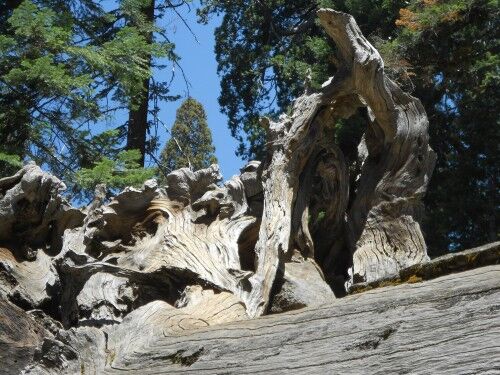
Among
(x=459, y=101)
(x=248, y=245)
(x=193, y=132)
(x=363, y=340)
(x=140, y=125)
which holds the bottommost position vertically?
(x=363, y=340)

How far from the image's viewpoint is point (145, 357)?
3350 millimetres

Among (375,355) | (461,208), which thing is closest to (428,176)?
(375,355)

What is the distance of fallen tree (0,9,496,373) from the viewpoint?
16.3 ft

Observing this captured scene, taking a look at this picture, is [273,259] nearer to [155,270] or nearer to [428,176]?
[155,270]

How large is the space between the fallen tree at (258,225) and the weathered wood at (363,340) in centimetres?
143

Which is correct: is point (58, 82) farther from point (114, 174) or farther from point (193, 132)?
point (193, 132)

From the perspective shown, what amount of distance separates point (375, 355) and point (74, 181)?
970 centimetres

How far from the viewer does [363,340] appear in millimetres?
2771

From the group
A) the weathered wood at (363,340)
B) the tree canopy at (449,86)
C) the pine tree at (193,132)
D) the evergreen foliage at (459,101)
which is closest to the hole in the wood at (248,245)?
the weathered wood at (363,340)

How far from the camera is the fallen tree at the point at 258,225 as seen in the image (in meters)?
4.97

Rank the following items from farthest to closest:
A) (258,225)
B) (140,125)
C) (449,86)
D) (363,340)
→ (140,125), (449,86), (258,225), (363,340)

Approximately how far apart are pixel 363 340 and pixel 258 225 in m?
2.88

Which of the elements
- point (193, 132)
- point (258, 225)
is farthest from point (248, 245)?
Answer: point (193, 132)

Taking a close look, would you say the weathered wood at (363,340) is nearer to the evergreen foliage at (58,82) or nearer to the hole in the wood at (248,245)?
the hole in the wood at (248,245)
